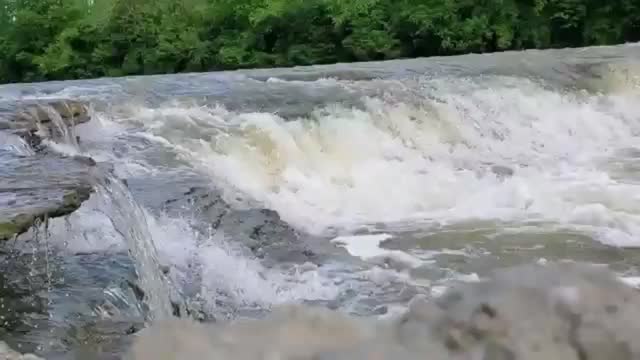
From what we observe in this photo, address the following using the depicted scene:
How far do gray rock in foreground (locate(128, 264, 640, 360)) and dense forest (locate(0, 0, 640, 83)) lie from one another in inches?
698

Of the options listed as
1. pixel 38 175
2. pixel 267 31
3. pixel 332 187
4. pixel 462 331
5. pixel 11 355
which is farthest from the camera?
pixel 267 31

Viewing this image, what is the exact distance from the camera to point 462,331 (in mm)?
1164

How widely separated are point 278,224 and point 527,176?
3270 millimetres

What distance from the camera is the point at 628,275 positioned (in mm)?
5523

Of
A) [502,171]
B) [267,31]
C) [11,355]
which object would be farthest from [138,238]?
[267,31]

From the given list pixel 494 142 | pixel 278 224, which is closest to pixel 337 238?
pixel 278 224

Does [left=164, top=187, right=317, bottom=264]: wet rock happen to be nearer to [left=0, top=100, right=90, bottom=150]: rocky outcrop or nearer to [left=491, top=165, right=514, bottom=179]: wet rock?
[left=0, top=100, right=90, bottom=150]: rocky outcrop

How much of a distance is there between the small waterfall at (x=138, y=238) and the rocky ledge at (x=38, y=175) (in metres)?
0.16

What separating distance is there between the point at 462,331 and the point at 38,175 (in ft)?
14.5

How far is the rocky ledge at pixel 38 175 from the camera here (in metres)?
4.19

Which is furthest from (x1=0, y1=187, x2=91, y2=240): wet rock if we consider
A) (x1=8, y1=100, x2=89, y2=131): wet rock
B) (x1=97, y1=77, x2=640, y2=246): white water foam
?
(x1=8, y1=100, x2=89, y2=131): wet rock

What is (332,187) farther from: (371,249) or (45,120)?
(45,120)

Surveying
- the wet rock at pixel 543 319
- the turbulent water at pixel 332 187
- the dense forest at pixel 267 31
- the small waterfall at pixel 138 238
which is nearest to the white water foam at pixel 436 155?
the turbulent water at pixel 332 187

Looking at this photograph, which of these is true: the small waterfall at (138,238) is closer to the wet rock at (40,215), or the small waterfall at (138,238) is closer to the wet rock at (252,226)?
the wet rock at (40,215)
